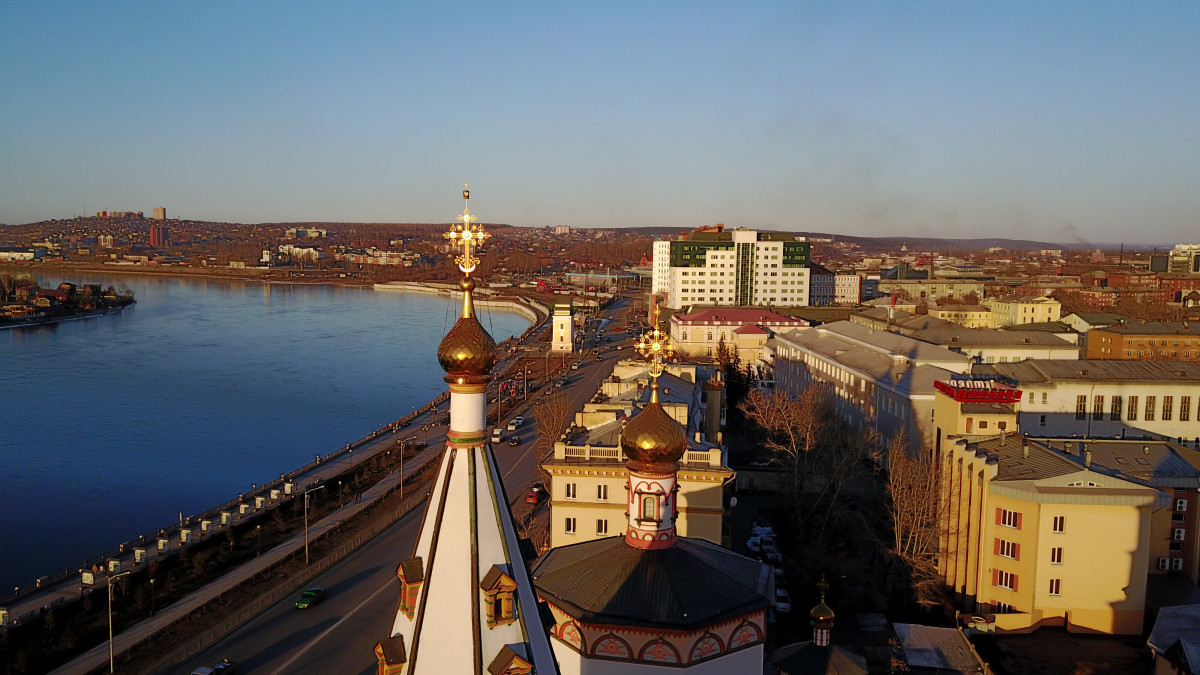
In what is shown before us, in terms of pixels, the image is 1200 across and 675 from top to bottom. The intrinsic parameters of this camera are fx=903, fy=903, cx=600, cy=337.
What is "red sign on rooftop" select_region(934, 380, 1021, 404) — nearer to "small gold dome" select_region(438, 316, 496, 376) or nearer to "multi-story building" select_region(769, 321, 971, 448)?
"multi-story building" select_region(769, 321, 971, 448)

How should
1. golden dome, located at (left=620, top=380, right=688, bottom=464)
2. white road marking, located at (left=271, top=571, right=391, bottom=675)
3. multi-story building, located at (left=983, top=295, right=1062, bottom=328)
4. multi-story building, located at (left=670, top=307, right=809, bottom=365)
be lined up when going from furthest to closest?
multi-story building, located at (left=983, top=295, right=1062, bottom=328), multi-story building, located at (left=670, top=307, right=809, bottom=365), white road marking, located at (left=271, top=571, right=391, bottom=675), golden dome, located at (left=620, top=380, right=688, bottom=464)

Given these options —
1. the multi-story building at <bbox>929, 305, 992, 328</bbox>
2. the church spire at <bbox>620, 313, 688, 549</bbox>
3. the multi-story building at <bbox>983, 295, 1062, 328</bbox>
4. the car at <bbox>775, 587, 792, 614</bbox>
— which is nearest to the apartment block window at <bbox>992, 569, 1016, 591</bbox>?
the car at <bbox>775, 587, 792, 614</bbox>

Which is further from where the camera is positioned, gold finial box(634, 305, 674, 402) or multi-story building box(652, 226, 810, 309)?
multi-story building box(652, 226, 810, 309)

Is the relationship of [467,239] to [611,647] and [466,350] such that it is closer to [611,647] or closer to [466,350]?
[466,350]

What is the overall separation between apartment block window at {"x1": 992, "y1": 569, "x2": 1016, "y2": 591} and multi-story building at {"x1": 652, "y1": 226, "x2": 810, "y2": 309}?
1426 inches

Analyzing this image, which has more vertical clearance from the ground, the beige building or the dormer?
the dormer

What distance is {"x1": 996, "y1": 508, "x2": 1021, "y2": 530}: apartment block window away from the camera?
12.3 metres

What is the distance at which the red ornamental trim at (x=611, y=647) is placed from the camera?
6590 mm

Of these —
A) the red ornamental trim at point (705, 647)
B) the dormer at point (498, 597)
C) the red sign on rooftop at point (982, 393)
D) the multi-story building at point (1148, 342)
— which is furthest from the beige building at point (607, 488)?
the multi-story building at point (1148, 342)

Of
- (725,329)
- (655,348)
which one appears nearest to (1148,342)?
(725,329)

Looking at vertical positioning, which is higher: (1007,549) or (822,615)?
(822,615)

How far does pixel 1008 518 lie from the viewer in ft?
40.7

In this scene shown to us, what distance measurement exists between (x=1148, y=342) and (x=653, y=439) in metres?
29.9

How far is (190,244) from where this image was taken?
526 feet
